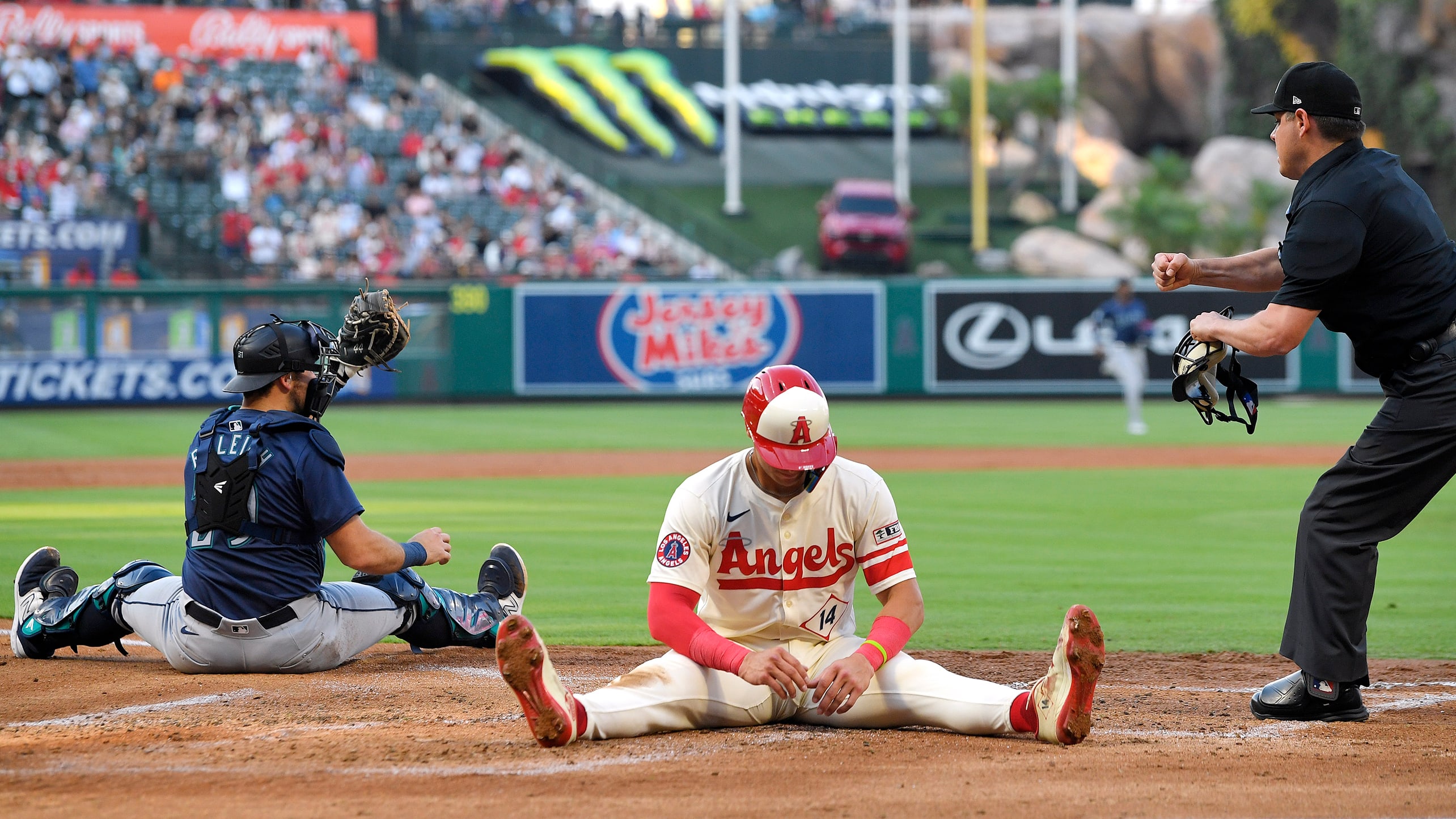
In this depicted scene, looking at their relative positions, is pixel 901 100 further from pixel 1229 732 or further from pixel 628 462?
pixel 1229 732

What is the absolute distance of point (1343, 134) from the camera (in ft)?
17.1

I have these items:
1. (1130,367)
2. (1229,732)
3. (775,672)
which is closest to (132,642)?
(775,672)

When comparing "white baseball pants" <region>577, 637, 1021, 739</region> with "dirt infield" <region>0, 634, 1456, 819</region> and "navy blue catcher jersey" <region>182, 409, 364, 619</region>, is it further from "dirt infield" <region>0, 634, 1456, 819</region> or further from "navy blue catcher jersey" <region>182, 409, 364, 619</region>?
"navy blue catcher jersey" <region>182, 409, 364, 619</region>

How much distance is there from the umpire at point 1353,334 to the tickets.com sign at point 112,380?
70.0 ft

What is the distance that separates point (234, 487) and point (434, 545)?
0.79 meters

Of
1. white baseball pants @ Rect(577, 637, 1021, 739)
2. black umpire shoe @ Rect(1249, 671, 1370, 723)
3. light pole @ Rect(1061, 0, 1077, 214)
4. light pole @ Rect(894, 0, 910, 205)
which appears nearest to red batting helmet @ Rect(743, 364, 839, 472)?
white baseball pants @ Rect(577, 637, 1021, 739)

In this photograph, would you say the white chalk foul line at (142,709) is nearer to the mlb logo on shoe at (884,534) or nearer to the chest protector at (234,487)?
the chest protector at (234,487)

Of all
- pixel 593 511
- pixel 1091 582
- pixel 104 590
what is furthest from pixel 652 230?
pixel 104 590

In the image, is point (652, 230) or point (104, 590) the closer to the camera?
point (104, 590)

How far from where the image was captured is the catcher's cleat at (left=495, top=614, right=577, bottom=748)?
4340 millimetres

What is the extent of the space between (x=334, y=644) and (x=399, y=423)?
1760cm

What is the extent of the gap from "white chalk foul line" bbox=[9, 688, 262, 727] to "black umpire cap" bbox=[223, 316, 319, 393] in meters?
1.15

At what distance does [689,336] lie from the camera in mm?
27562

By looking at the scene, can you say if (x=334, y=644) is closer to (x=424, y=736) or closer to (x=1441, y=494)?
(x=424, y=736)
